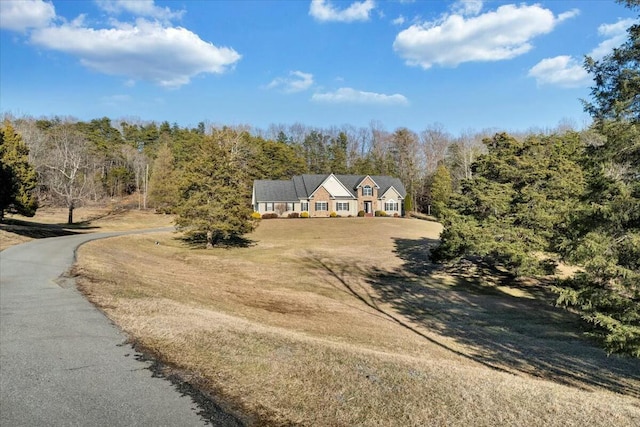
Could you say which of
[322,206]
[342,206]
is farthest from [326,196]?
[342,206]

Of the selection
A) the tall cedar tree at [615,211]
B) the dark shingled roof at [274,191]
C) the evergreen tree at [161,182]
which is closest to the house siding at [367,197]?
the dark shingled roof at [274,191]

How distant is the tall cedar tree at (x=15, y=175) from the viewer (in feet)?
108

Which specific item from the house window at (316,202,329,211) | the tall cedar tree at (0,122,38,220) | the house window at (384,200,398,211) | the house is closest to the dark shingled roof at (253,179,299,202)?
the house

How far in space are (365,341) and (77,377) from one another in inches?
285

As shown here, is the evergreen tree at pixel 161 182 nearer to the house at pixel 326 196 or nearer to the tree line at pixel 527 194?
the tree line at pixel 527 194

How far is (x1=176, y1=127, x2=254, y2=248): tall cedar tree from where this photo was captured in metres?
34.6

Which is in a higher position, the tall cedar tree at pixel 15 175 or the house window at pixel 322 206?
the tall cedar tree at pixel 15 175

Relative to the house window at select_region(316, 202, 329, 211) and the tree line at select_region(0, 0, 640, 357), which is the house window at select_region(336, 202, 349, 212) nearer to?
the house window at select_region(316, 202, 329, 211)

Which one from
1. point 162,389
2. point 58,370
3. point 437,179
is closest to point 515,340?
point 162,389

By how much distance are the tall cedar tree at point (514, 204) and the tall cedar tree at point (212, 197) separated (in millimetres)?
16903

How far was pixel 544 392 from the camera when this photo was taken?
242 inches

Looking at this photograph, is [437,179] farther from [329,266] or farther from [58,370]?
[58,370]

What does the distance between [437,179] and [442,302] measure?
2040 inches

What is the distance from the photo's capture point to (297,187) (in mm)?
65938
